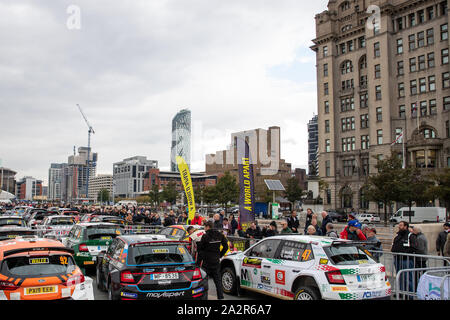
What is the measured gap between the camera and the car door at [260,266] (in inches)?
346

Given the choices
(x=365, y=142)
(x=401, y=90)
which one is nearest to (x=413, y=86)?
(x=401, y=90)

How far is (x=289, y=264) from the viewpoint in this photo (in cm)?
828

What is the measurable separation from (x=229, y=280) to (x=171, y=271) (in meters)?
2.92

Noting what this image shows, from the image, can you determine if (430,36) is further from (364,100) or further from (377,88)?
(364,100)

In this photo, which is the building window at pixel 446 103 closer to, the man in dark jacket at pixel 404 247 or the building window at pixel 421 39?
the building window at pixel 421 39

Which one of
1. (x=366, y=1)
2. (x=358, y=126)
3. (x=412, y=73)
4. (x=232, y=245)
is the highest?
(x=366, y=1)

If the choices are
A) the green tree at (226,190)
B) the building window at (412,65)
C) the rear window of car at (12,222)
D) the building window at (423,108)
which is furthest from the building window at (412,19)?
the rear window of car at (12,222)

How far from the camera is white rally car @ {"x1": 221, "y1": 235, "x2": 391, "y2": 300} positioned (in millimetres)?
7410

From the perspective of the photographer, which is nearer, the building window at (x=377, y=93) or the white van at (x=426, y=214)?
the white van at (x=426, y=214)
